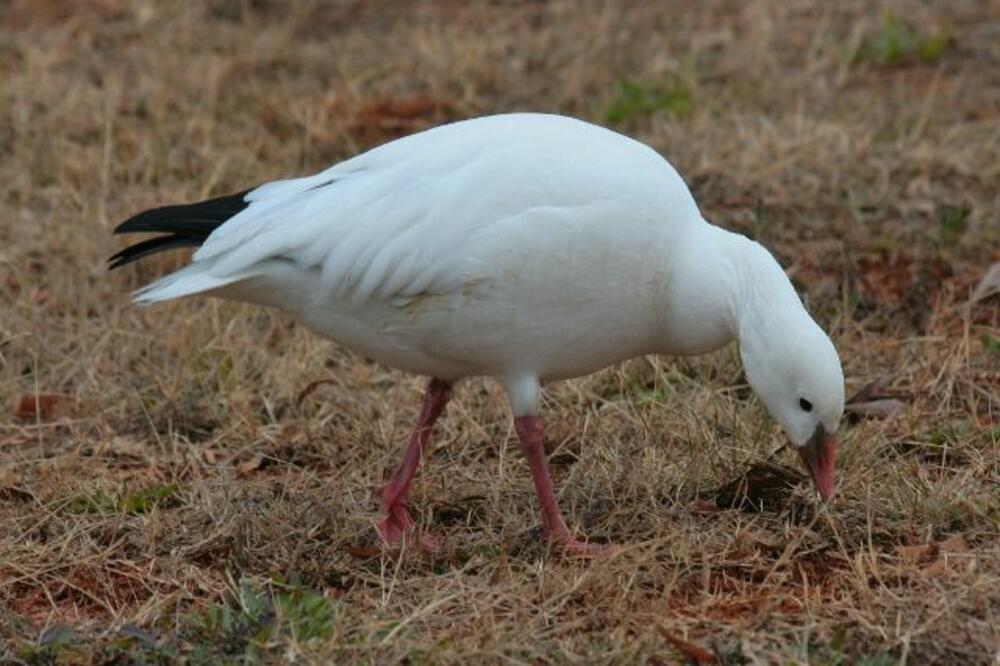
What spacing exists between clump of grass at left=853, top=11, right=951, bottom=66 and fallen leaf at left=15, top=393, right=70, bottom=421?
4.55 meters

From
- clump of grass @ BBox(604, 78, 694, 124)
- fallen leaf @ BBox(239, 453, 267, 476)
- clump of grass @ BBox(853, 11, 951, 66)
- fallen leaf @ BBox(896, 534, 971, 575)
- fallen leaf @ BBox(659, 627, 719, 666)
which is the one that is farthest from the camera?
clump of grass @ BBox(853, 11, 951, 66)

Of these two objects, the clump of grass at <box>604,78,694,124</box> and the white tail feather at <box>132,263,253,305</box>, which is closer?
the white tail feather at <box>132,263,253,305</box>

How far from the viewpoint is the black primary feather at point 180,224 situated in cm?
480

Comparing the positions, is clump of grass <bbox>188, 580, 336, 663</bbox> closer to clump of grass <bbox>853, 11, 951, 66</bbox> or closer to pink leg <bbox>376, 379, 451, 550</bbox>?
pink leg <bbox>376, 379, 451, 550</bbox>

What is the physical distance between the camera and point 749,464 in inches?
197

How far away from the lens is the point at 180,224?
4.83 metres

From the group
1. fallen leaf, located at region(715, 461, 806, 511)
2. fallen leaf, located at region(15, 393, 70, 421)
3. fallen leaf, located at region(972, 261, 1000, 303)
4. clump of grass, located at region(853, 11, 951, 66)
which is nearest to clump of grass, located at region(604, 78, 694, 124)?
clump of grass, located at region(853, 11, 951, 66)

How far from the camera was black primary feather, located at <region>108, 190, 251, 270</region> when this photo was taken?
4805mm

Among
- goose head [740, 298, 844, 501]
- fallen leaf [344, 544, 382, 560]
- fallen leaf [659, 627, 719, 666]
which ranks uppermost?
goose head [740, 298, 844, 501]

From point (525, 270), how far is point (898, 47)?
499cm

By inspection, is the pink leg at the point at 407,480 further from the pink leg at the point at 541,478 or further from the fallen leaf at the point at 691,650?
the fallen leaf at the point at 691,650

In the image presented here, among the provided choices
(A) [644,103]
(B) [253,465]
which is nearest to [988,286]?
(A) [644,103]

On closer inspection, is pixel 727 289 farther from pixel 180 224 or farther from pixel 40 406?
pixel 40 406

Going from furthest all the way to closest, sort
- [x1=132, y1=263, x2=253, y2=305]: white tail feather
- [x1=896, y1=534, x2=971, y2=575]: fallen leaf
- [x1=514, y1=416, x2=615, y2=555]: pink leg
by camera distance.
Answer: [x1=514, y1=416, x2=615, y2=555]: pink leg, [x1=132, y1=263, x2=253, y2=305]: white tail feather, [x1=896, y1=534, x2=971, y2=575]: fallen leaf
